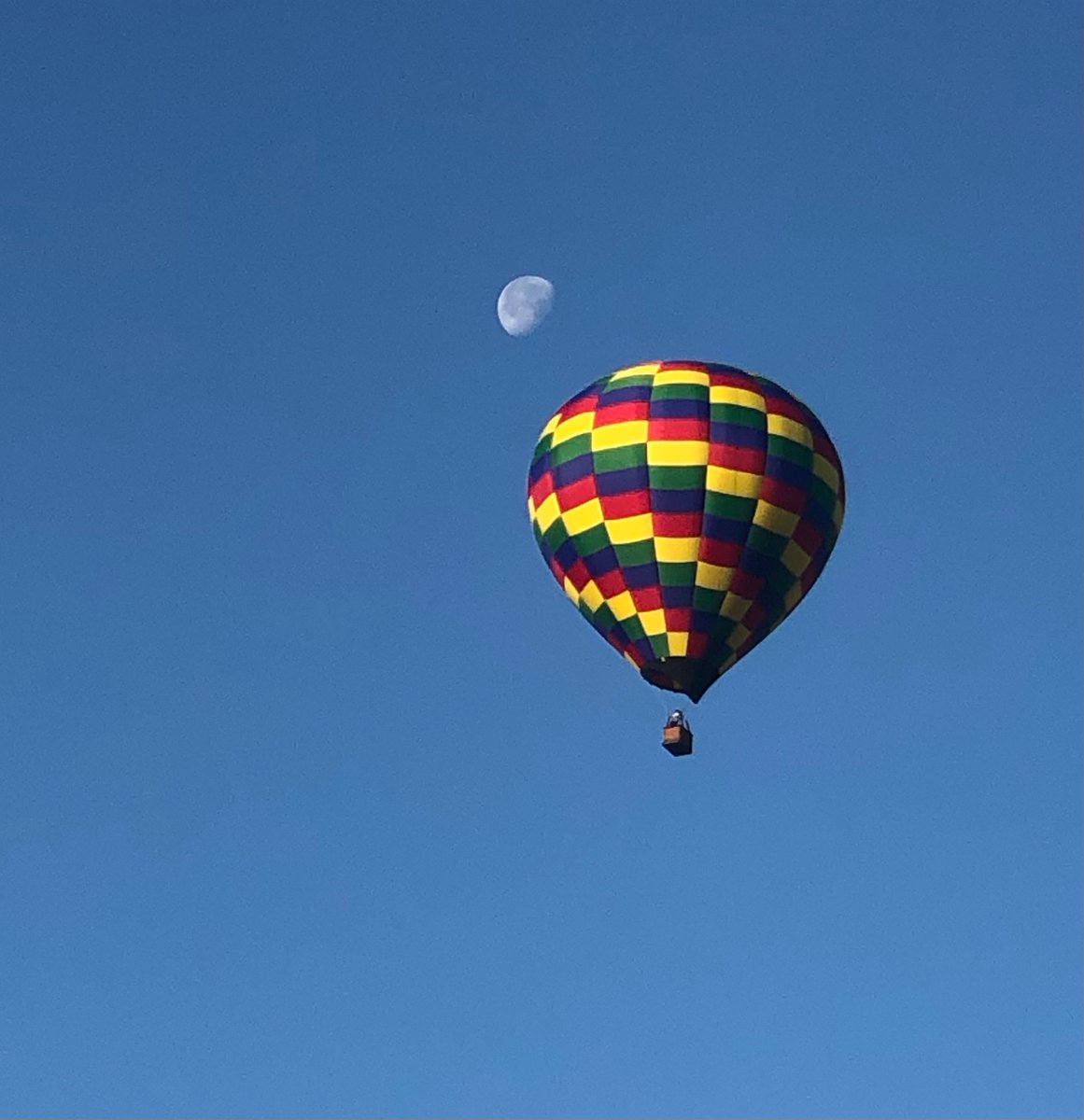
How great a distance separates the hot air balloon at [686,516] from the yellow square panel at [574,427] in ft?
0.13

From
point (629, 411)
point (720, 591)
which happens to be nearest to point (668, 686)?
point (720, 591)

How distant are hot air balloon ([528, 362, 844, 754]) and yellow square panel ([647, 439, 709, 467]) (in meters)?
0.02

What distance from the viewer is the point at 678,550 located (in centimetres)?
5094

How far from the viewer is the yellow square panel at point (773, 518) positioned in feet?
168

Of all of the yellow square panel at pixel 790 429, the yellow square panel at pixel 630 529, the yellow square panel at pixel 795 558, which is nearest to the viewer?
the yellow square panel at pixel 630 529

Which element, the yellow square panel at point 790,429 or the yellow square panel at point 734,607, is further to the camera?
the yellow square panel at point 790,429

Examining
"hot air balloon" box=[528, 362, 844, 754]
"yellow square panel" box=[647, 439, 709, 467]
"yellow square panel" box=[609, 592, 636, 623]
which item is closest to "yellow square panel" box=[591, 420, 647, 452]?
"hot air balloon" box=[528, 362, 844, 754]

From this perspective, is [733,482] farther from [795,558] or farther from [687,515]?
[795,558]

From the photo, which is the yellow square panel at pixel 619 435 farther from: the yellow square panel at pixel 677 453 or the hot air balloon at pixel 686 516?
the yellow square panel at pixel 677 453

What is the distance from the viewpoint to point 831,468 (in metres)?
53.0

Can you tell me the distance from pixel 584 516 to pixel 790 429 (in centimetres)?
416

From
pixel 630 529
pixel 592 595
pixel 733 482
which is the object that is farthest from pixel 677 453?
pixel 592 595

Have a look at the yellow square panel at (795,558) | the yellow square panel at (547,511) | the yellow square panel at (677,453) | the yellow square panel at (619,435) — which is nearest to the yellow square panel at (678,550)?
the yellow square panel at (677,453)

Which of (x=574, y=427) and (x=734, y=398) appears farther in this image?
(x=574, y=427)
